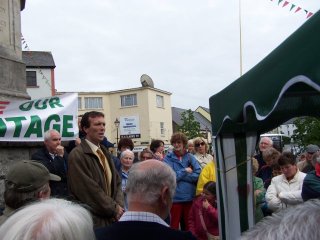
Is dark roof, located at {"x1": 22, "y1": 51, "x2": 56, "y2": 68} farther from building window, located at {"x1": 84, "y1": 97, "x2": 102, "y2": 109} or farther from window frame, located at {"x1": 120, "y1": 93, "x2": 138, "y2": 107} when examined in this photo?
building window, located at {"x1": 84, "y1": 97, "x2": 102, "y2": 109}

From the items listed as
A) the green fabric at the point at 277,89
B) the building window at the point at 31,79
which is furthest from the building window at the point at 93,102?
the green fabric at the point at 277,89

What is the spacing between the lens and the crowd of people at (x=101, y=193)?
166cm

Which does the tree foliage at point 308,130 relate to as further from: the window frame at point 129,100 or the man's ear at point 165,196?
the window frame at point 129,100

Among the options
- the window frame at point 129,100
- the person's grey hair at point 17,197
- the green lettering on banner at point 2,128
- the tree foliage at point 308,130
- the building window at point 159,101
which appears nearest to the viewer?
the person's grey hair at point 17,197

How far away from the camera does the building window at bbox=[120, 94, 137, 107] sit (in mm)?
53625

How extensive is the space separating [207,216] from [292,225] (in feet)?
11.8

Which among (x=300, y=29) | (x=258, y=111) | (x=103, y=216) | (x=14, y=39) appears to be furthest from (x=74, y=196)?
(x=14, y=39)

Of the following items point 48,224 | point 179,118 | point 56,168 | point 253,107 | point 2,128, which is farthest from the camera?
point 179,118

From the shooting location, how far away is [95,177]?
414 cm

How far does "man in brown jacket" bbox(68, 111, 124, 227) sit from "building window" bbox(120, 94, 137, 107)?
161ft

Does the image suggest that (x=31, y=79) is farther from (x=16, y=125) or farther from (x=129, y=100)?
(x=16, y=125)

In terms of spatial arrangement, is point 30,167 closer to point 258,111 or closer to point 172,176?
point 172,176

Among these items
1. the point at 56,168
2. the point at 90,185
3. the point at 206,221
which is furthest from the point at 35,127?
the point at 206,221

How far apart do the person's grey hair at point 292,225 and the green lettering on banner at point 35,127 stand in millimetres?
5860
